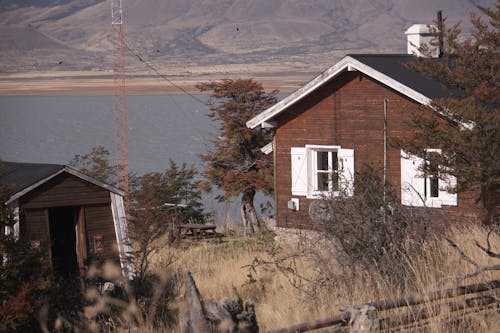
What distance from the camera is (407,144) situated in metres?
16.6

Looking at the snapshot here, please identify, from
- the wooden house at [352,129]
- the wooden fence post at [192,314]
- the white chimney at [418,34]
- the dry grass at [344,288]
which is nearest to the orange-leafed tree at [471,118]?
the dry grass at [344,288]

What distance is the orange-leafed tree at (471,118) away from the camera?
42.2ft

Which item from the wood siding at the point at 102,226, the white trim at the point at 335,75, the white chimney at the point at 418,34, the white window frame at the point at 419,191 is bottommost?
the wood siding at the point at 102,226

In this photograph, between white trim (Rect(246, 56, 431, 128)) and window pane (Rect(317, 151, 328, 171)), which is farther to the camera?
window pane (Rect(317, 151, 328, 171))

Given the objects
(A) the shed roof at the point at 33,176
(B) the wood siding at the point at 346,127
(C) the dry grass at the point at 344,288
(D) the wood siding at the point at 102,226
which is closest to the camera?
(C) the dry grass at the point at 344,288

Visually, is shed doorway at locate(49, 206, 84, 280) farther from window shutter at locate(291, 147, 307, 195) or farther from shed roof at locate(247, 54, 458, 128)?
shed roof at locate(247, 54, 458, 128)

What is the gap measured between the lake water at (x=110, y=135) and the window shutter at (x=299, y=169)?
1371cm

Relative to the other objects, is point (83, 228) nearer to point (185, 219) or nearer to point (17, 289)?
point (17, 289)

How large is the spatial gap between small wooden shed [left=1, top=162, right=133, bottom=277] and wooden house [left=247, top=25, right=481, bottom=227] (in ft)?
15.2

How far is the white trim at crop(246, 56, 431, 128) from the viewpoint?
844 inches

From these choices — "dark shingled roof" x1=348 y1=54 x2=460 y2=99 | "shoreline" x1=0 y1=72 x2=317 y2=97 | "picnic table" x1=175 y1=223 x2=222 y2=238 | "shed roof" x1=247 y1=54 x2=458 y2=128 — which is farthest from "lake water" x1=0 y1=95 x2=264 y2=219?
"shoreline" x1=0 y1=72 x2=317 y2=97

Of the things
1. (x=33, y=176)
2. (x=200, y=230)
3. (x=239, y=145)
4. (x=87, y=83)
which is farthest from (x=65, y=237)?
(x=87, y=83)

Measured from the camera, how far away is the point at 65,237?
2114 centimetres

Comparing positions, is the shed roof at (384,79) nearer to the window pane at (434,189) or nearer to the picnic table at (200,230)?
the window pane at (434,189)
